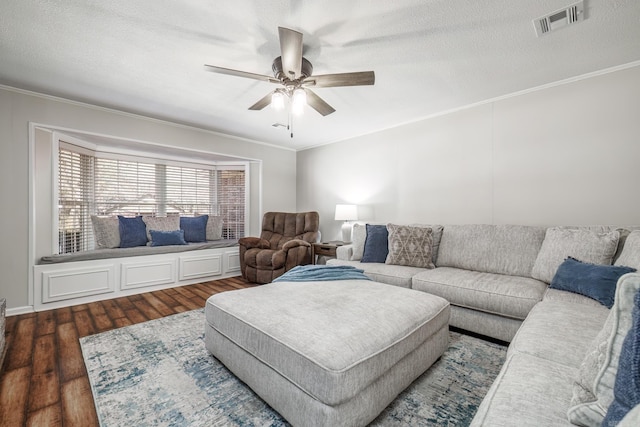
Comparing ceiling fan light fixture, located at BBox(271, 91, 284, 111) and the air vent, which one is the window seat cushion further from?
the air vent

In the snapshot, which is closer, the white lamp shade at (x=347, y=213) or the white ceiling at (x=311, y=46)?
the white ceiling at (x=311, y=46)

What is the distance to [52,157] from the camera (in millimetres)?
3361

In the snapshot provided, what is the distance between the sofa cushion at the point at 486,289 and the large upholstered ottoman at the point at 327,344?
490 mm

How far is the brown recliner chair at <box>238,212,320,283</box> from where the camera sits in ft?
13.5

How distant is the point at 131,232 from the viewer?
160 inches

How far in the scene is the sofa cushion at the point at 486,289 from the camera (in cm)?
216

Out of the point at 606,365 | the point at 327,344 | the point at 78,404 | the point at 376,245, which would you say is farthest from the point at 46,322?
the point at 606,365

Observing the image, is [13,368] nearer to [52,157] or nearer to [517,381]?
[52,157]

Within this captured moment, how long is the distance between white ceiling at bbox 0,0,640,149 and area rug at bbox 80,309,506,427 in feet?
7.91

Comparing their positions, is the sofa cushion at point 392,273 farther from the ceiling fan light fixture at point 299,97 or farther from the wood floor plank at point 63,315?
the wood floor plank at point 63,315

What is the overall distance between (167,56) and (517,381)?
3.10 metres

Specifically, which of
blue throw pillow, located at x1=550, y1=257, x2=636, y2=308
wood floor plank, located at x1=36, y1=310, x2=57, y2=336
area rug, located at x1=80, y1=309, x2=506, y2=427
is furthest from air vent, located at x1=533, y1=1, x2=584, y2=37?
wood floor plank, located at x1=36, y1=310, x2=57, y2=336

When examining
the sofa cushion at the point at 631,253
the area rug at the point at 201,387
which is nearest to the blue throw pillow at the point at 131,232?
the area rug at the point at 201,387

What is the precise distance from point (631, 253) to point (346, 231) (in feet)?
10.5
